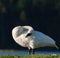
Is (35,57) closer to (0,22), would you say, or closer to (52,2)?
(0,22)

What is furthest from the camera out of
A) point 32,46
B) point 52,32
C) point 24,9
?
point 24,9

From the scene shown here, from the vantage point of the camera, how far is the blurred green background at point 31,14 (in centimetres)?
3628

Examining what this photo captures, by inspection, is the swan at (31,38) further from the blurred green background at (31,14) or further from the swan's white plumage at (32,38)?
the blurred green background at (31,14)

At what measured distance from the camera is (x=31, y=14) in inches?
1559

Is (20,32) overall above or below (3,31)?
below

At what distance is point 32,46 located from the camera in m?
13.2

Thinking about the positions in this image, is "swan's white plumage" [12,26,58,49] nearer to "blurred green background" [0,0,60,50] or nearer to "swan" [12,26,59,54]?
"swan" [12,26,59,54]

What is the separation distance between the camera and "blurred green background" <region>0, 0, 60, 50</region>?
119 feet

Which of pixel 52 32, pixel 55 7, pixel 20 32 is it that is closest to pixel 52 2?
pixel 55 7

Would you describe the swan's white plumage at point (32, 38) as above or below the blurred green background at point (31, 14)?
below

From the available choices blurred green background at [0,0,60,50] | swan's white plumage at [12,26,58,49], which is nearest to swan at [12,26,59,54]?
swan's white plumage at [12,26,58,49]

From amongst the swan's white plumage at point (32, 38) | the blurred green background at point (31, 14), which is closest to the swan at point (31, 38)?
the swan's white plumage at point (32, 38)

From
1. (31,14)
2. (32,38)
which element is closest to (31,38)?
(32,38)

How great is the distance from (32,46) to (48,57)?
128 inches
